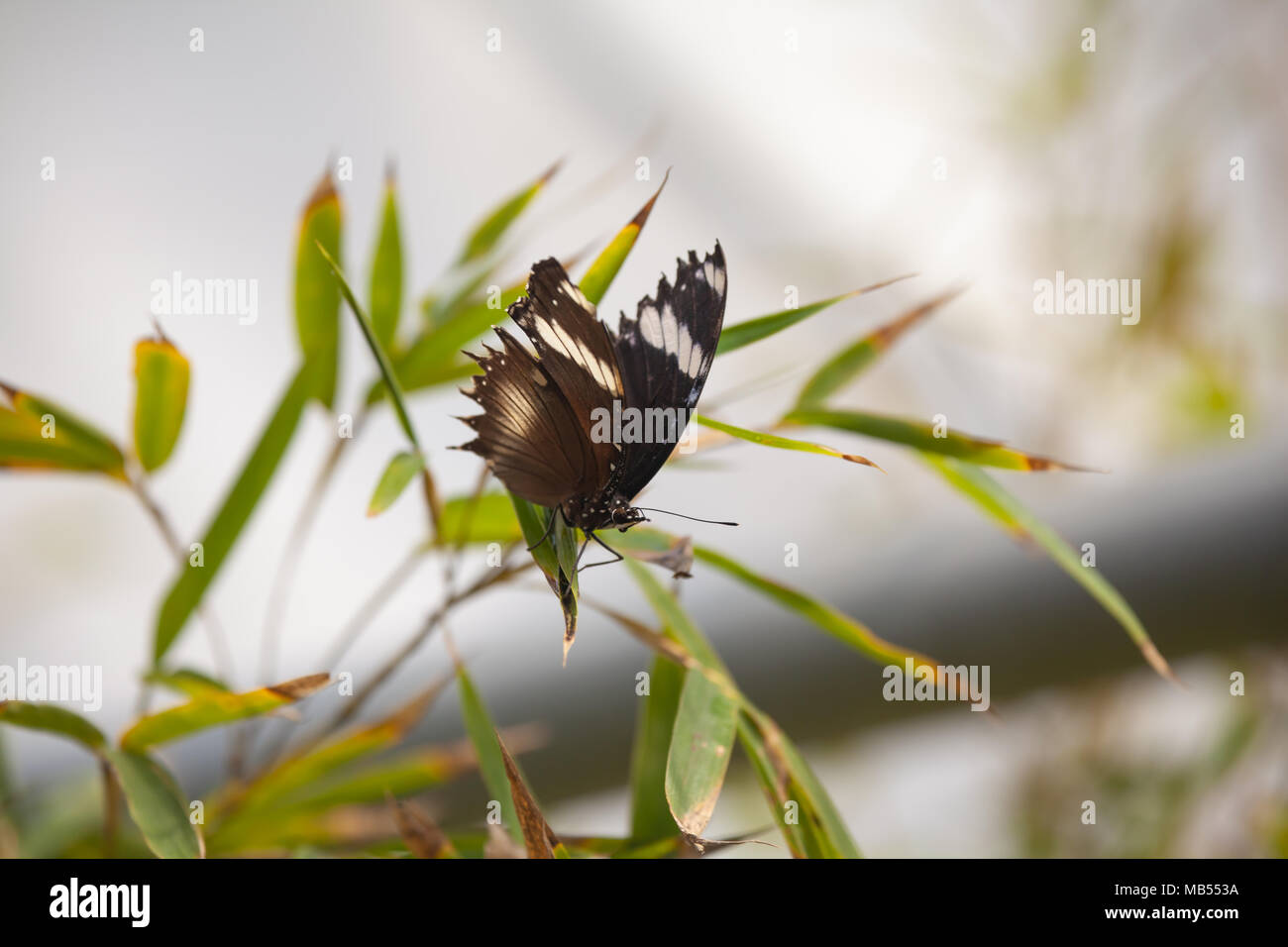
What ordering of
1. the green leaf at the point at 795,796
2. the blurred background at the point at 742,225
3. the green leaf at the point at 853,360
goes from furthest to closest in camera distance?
the blurred background at the point at 742,225 → the green leaf at the point at 853,360 → the green leaf at the point at 795,796

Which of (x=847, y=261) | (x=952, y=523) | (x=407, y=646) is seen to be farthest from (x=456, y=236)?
(x=407, y=646)

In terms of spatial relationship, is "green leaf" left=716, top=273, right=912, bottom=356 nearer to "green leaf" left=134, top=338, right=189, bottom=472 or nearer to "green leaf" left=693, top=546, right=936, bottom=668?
"green leaf" left=693, top=546, right=936, bottom=668

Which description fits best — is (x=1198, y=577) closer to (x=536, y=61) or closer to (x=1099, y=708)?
(x=1099, y=708)

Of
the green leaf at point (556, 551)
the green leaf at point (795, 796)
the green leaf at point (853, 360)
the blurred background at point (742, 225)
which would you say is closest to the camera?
the green leaf at point (556, 551)

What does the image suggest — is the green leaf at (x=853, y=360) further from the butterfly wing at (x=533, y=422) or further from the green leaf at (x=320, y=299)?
the green leaf at (x=320, y=299)

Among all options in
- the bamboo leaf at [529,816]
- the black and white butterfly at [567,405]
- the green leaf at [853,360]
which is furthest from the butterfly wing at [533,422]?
the green leaf at [853,360]

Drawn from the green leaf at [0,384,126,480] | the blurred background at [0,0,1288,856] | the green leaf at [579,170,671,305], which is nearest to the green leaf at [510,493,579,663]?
the green leaf at [579,170,671,305]
